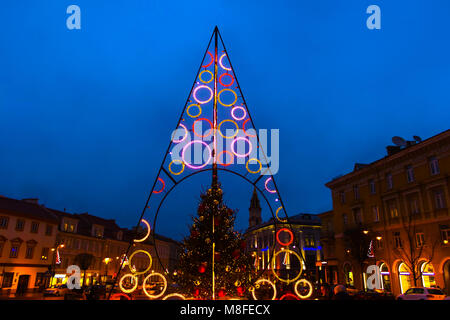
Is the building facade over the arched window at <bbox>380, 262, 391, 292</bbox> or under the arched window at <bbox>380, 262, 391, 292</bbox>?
over

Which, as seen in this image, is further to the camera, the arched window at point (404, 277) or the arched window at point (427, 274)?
the arched window at point (404, 277)

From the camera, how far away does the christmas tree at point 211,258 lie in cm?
1045

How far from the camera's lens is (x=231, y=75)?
9906 millimetres

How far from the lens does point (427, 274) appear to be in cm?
2484

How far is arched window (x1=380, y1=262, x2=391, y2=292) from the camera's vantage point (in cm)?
2875

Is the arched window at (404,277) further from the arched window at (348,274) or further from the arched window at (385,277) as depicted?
the arched window at (348,274)

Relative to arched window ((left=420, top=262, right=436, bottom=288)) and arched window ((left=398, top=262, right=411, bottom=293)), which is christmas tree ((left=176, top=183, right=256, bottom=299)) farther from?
arched window ((left=398, top=262, right=411, bottom=293))

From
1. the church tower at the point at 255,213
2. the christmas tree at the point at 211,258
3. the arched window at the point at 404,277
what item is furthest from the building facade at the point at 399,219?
the church tower at the point at 255,213

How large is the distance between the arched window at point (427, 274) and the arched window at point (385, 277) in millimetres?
3666

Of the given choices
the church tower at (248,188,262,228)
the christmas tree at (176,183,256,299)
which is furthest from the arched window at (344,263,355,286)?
the church tower at (248,188,262,228)

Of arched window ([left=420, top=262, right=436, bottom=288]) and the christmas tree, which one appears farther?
arched window ([left=420, top=262, right=436, bottom=288])

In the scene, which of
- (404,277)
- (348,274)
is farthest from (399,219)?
(348,274)

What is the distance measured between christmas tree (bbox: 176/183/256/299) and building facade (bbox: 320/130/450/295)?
18.7m
